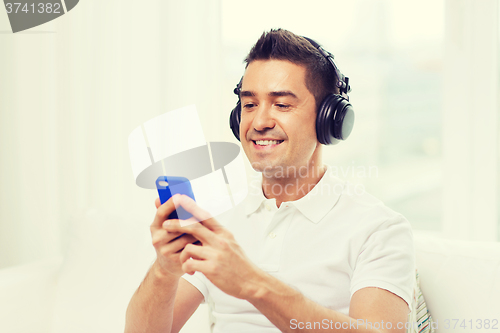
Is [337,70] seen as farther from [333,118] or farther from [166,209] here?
[166,209]

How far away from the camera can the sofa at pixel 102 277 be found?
3.58ft

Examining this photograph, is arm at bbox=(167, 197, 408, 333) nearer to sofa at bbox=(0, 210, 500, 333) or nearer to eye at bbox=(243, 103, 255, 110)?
sofa at bbox=(0, 210, 500, 333)

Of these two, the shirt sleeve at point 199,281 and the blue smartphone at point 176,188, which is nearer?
the blue smartphone at point 176,188

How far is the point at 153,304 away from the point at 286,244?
13.7 inches

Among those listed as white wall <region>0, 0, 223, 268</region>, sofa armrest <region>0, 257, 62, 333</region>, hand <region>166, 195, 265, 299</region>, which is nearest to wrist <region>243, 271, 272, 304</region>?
hand <region>166, 195, 265, 299</region>

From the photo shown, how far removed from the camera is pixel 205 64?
190cm

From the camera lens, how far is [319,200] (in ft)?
3.54

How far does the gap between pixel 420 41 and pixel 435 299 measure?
136 cm

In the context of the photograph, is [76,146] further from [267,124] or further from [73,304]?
[267,124]

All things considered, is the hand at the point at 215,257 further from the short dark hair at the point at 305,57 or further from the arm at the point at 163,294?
the short dark hair at the point at 305,57

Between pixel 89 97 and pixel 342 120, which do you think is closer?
pixel 342 120

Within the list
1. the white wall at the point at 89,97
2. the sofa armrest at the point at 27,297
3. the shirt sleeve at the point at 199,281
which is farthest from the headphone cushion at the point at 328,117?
the sofa armrest at the point at 27,297

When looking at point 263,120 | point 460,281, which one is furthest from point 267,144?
point 460,281

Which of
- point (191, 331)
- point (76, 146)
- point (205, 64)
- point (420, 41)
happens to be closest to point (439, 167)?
point (420, 41)
